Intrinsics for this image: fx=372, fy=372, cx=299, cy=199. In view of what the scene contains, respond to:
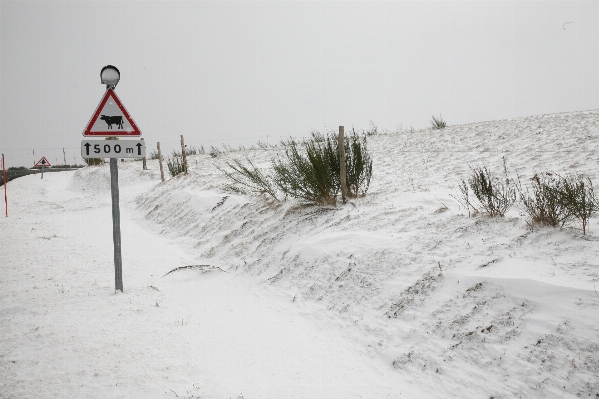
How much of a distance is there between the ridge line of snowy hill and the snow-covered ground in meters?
0.01

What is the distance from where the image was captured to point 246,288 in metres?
4.34

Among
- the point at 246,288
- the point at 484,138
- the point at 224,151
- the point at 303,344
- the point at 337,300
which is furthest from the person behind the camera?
the point at 224,151

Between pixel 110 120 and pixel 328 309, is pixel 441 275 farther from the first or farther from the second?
pixel 110 120

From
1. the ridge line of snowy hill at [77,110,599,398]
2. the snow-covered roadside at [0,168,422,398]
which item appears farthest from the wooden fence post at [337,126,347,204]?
the snow-covered roadside at [0,168,422,398]

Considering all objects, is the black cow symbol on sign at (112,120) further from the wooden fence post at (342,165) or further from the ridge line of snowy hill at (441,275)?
the wooden fence post at (342,165)

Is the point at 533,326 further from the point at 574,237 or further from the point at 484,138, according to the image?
the point at 484,138

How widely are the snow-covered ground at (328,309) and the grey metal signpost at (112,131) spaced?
1.03 metres

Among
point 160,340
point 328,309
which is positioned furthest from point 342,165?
point 160,340

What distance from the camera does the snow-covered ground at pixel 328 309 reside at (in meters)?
2.37

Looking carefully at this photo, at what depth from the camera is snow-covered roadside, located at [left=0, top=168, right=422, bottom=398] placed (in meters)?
2.41

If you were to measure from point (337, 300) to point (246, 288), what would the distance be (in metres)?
1.24

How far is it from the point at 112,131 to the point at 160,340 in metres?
2.21

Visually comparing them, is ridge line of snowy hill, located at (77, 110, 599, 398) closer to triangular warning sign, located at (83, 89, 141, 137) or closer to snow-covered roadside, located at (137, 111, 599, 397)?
snow-covered roadside, located at (137, 111, 599, 397)

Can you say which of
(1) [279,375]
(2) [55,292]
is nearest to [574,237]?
(1) [279,375]
